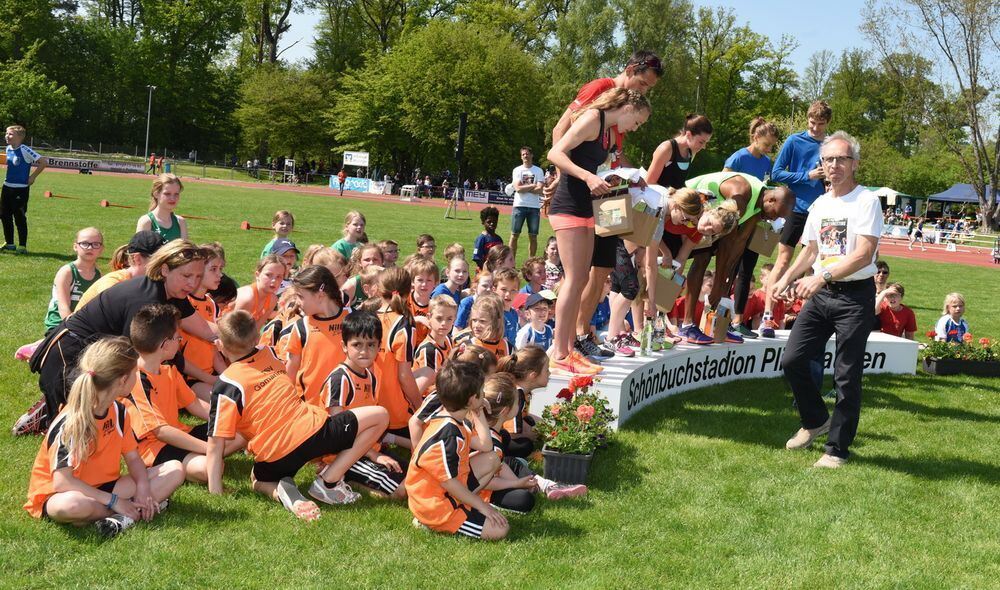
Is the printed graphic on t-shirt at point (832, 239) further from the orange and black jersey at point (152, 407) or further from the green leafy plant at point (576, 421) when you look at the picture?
the orange and black jersey at point (152, 407)

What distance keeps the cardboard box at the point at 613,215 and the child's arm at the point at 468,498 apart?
220 centimetres

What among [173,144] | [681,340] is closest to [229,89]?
[173,144]

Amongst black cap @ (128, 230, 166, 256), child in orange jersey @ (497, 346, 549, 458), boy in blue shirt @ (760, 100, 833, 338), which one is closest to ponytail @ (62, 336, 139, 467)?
black cap @ (128, 230, 166, 256)

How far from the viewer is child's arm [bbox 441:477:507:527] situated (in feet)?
14.1

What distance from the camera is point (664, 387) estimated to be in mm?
7297

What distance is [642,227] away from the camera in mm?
6082

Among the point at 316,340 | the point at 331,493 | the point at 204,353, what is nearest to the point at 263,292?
the point at 204,353

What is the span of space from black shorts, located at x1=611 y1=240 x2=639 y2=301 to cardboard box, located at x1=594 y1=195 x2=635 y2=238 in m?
1.29

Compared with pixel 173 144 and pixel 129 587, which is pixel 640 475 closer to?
pixel 129 587

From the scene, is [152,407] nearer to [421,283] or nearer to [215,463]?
[215,463]

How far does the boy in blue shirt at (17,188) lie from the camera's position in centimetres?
1208

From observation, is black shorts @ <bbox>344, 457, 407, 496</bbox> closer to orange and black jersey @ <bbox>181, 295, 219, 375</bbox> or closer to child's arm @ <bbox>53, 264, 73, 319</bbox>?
orange and black jersey @ <bbox>181, 295, 219, 375</bbox>

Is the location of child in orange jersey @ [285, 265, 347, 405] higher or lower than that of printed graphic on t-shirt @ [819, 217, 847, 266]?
lower

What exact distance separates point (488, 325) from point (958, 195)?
64240mm
